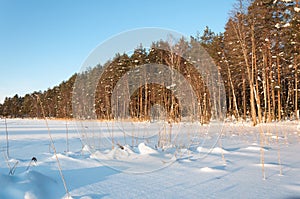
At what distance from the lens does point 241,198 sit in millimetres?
1724

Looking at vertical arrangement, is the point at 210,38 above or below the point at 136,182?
above

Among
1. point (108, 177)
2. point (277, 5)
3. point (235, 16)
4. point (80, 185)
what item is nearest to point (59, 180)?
point (80, 185)

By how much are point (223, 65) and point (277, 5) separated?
5539mm

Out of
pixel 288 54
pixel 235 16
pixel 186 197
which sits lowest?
pixel 186 197

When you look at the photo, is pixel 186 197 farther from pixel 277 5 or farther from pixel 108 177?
pixel 277 5

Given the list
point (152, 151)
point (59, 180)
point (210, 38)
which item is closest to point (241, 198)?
point (59, 180)

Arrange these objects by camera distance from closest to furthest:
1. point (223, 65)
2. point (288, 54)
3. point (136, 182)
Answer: point (136, 182) < point (288, 54) < point (223, 65)

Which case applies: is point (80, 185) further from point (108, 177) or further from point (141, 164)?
point (141, 164)

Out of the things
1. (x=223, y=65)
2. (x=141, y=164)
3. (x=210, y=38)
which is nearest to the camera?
(x=141, y=164)

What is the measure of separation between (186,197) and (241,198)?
0.39 metres

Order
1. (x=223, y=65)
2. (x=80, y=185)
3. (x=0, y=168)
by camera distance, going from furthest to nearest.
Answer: (x=223, y=65) → (x=0, y=168) → (x=80, y=185)

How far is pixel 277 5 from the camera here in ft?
38.4

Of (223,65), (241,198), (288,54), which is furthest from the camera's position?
(223,65)

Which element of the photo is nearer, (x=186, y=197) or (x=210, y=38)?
(x=186, y=197)
